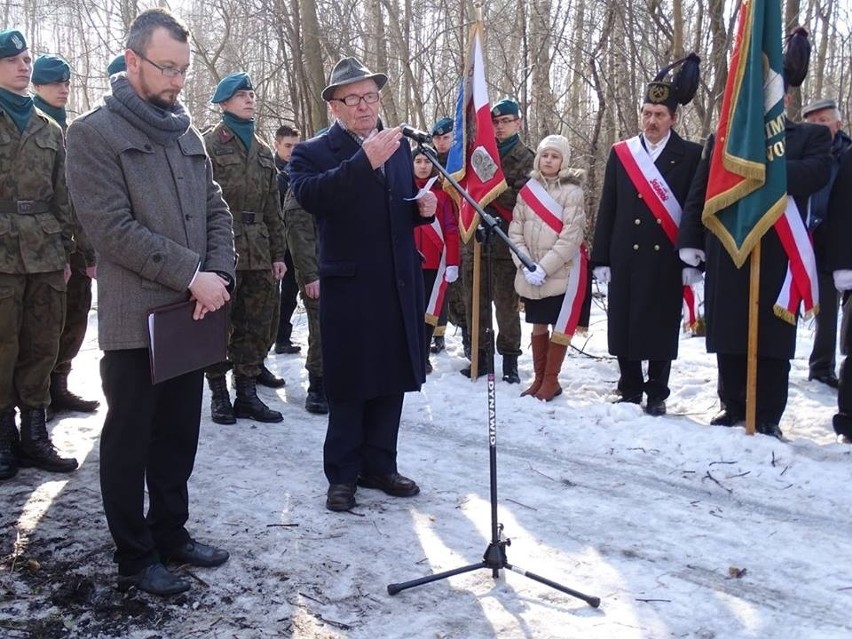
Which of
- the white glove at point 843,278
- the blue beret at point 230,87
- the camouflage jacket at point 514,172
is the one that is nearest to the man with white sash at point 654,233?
the white glove at point 843,278

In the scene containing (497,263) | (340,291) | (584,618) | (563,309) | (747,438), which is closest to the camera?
(584,618)

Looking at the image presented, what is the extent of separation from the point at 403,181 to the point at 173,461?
5.93 feet

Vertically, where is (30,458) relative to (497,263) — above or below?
below

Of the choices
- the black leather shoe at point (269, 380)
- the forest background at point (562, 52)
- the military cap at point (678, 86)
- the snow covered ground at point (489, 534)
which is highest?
the forest background at point (562, 52)

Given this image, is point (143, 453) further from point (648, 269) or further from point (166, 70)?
point (648, 269)

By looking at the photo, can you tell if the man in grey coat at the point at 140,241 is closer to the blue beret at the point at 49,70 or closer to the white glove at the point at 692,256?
the blue beret at the point at 49,70

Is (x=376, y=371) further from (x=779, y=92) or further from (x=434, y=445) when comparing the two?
(x=779, y=92)

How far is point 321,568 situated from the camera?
345 cm

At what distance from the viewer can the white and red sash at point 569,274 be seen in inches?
240

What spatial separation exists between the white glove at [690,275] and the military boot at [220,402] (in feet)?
10.8

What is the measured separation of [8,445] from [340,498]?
199 centimetres

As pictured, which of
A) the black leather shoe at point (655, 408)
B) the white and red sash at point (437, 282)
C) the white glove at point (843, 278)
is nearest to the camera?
the white glove at point (843, 278)

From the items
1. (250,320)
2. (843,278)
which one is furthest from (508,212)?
(843,278)

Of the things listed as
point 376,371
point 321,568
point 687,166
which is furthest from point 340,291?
point 687,166
